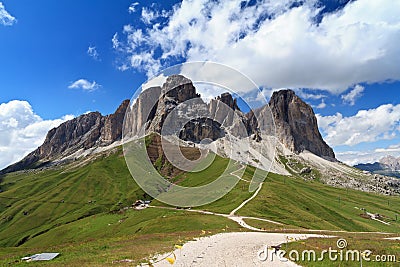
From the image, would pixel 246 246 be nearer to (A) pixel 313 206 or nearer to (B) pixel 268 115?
(B) pixel 268 115

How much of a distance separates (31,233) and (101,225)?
79381mm

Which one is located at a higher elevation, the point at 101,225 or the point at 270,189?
the point at 270,189

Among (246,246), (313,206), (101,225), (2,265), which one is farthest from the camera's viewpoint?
(101,225)

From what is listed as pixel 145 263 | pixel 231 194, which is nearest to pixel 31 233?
pixel 231 194

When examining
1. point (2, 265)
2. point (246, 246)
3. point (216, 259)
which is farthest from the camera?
point (246, 246)

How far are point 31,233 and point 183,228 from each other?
518 feet

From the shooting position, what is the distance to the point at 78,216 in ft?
619

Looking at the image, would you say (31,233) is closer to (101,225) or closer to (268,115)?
(101,225)

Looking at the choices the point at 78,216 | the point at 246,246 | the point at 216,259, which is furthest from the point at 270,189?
the point at 78,216

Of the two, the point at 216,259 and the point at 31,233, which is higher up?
the point at 216,259

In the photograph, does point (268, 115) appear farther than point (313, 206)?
No

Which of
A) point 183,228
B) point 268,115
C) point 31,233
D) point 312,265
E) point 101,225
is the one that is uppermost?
point 268,115

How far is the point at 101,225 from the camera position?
12712 centimetres

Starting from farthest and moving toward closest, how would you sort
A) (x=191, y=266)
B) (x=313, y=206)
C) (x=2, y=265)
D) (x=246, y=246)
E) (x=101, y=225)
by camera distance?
(x=101, y=225), (x=313, y=206), (x=246, y=246), (x=2, y=265), (x=191, y=266)
